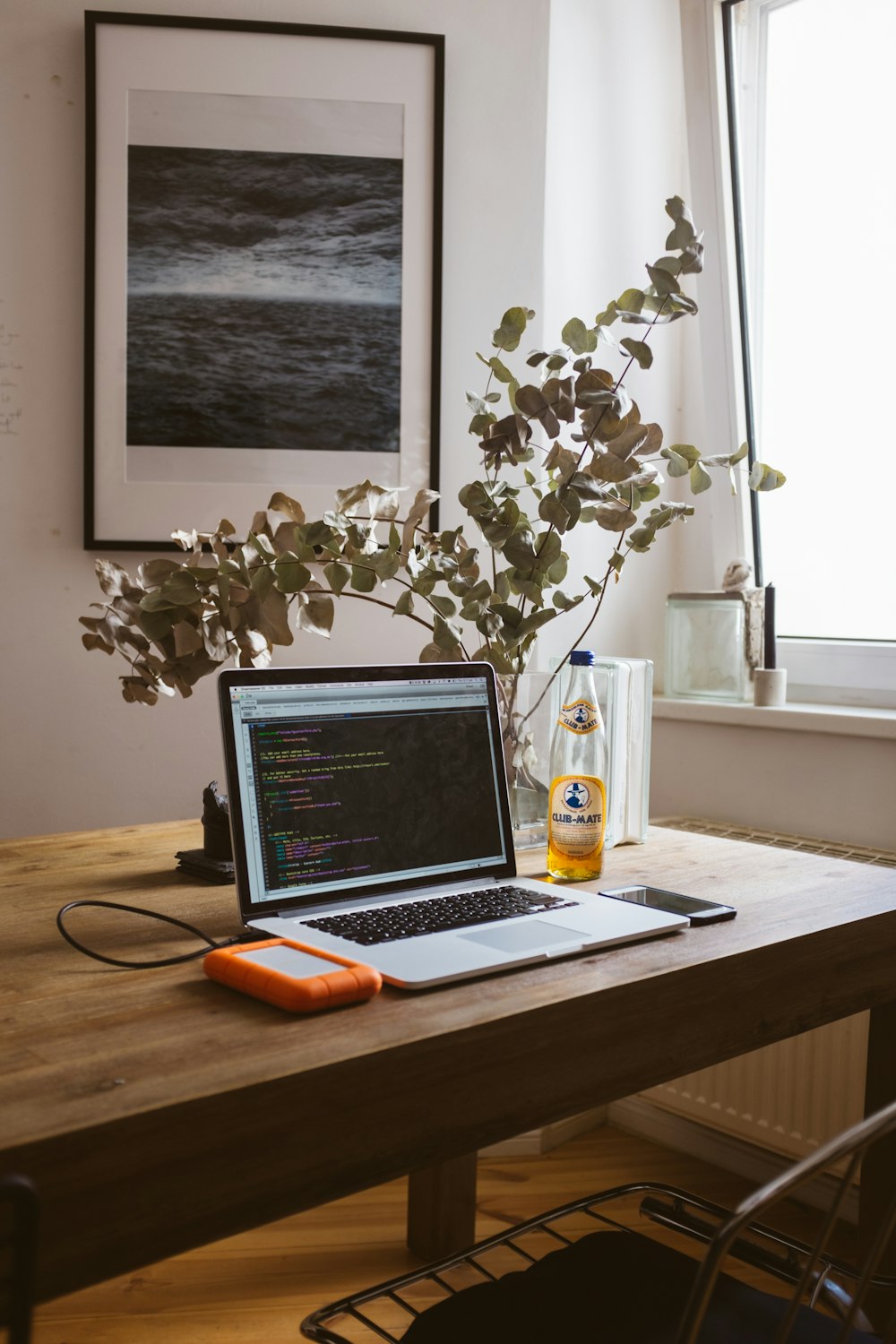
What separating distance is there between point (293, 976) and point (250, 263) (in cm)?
156

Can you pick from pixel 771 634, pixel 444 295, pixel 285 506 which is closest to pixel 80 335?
pixel 444 295

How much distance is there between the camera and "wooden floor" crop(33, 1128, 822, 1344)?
175cm

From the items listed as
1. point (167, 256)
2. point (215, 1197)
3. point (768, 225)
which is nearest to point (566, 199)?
point (768, 225)

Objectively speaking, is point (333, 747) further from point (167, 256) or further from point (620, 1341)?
point (167, 256)

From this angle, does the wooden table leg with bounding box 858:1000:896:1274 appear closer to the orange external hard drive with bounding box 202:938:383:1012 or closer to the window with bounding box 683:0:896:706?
the orange external hard drive with bounding box 202:938:383:1012

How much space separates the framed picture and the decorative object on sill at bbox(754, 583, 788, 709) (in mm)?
763

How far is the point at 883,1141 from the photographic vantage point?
1.41 metres

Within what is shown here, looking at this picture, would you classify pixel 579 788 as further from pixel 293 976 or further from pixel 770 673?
pixel 770 673

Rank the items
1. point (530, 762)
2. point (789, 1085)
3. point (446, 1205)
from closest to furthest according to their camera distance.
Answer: point (530, 762), point (446, 1205), point (789, 1085)

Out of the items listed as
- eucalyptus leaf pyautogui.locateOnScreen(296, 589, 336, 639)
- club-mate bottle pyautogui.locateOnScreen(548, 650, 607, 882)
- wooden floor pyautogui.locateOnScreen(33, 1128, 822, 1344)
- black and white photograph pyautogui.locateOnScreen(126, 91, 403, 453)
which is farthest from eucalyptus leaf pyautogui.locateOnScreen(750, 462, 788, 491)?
wooden floor pyautogui.locateOnScreen(33, 1128, 822, 1344)

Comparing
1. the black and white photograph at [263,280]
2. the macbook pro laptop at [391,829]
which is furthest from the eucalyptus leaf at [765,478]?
the black and white photograph at [263,280]

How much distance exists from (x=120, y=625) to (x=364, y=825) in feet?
1.21

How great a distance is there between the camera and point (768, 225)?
7.95 feet

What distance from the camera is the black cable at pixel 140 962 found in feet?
3.53
